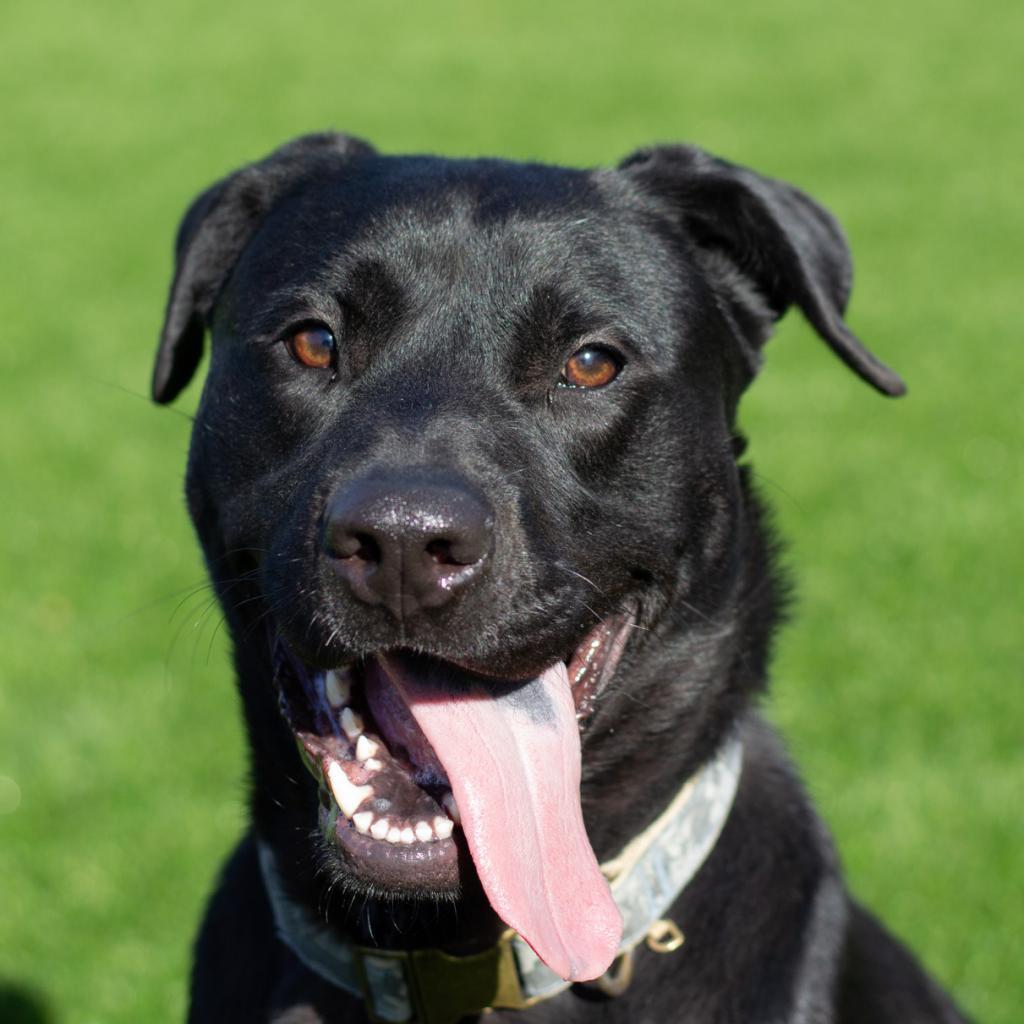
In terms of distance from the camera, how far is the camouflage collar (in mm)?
2748

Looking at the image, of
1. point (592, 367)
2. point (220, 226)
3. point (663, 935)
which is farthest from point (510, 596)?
point (220, 226)

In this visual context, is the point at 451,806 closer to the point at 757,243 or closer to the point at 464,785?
the point at 464,785

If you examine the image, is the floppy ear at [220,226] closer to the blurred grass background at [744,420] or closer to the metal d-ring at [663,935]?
the blurred grass background at [744,420]

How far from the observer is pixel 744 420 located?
26.8 ft

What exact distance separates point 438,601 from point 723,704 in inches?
34.9

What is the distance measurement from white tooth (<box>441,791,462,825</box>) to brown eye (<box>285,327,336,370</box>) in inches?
33.8

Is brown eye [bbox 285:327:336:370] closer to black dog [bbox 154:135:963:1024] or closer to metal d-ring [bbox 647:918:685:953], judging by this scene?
black dog [bbox 154:135:963:1024]

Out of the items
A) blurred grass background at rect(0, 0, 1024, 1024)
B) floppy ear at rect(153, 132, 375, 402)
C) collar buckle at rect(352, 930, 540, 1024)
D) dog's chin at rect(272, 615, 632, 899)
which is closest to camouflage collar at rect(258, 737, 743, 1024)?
collar buckle at rect(352, 930, 540, 1024)

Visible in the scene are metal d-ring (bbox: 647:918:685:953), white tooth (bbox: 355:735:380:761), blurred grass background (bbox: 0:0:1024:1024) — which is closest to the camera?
white tooth (bbox: 355:735:380:761)

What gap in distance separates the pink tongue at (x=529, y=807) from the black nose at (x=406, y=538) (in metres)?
0.30

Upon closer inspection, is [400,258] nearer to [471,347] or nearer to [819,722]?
[471,347]

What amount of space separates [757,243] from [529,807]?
136 centimetres

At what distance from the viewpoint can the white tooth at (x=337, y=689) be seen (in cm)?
275

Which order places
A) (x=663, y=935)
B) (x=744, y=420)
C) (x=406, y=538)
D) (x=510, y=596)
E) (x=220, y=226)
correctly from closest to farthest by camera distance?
(x=406, y=538) < (x=510, y=596) < (x=663, y=935) < (x=220, y=226) < (x=744, y=420)
